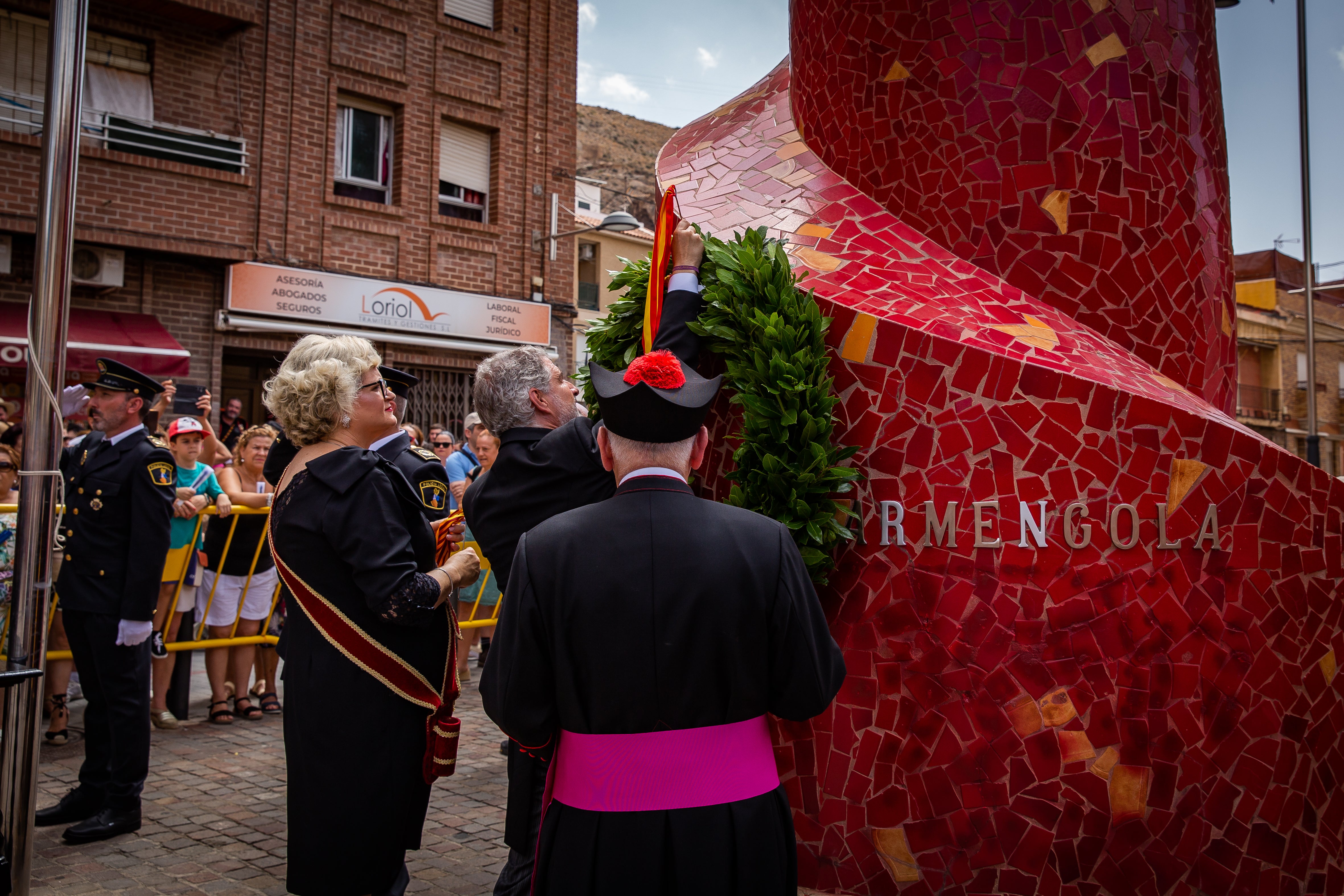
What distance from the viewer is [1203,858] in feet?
11.1

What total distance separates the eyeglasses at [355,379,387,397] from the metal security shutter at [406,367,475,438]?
1346cm

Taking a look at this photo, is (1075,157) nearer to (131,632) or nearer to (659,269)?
(659,269)

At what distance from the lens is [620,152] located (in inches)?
1823

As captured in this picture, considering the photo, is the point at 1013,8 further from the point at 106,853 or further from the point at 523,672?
the point at 106,853

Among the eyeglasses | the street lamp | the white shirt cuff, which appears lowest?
the eyeglasses

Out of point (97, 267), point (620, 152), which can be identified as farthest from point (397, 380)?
point (620, 152)

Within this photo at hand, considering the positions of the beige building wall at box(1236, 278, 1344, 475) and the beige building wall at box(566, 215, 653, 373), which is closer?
the beige building wall at box(566, 215, 653, 373)

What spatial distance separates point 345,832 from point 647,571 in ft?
5.24

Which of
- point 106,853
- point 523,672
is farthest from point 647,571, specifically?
point 106,853

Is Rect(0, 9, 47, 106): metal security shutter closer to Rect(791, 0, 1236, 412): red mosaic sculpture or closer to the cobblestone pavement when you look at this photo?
the cobblestone pavement

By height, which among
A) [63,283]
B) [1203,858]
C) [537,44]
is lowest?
[1203,858]

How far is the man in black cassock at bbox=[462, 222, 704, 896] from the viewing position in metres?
3.51

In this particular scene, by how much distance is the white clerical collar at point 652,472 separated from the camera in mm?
2439

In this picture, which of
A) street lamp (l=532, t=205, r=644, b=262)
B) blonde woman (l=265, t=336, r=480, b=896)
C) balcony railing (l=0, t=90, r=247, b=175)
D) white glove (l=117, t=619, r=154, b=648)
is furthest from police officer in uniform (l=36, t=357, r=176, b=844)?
street lamp (l=532, t=205, r=644, b=262)
